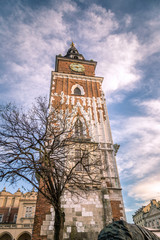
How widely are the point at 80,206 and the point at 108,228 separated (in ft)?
30.7

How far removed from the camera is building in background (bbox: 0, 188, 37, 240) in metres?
27.7

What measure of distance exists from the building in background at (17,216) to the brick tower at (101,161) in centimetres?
1642

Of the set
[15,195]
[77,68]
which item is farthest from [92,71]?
[15,195]

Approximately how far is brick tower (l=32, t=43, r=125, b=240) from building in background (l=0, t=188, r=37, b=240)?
16425mm

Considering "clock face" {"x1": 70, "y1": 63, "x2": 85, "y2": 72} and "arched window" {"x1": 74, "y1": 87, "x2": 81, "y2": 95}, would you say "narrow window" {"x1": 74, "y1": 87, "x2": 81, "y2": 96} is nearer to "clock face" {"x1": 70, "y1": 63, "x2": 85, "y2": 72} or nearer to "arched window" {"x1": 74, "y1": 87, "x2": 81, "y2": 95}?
"arched window" {"x1": 74, "y1": 87, "x2": 81, "y2": 95}

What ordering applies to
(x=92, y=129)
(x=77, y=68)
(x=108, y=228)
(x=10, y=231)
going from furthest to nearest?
(x=10, y=231) → (x=77, y=68) → (x=92, y=129) → (x=108, y=228)

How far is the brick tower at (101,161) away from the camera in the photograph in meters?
9.58

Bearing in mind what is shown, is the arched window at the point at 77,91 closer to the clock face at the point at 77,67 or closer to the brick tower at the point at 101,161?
the brick tower at the point at 101,161

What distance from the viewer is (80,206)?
1044 centimetres

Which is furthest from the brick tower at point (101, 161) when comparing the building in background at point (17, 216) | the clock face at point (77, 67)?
the building in background at point (17, 216)

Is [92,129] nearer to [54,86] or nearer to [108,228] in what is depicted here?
[54,86]

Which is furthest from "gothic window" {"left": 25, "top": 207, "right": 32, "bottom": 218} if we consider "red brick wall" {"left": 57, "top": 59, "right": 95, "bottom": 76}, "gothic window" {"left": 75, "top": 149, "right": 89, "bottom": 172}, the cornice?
"red brick wall" {"left": 57, "top": 59, "right": 95, "bottom": 76}

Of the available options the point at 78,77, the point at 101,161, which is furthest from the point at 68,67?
the point at 101,161

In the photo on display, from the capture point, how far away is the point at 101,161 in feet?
40.1
